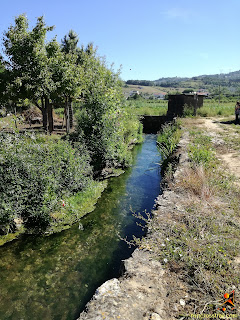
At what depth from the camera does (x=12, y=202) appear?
6.77 meters

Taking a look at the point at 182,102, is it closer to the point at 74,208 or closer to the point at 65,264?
the point at 74,208

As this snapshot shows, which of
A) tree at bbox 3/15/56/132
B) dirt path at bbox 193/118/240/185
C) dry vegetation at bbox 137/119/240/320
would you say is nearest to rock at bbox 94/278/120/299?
dry vegetation at bbox 137/119/240/320

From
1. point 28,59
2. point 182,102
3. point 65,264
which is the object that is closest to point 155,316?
point 65,264

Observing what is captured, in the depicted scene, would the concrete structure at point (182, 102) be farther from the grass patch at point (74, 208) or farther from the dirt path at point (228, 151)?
the grass patch at point (74, 208)

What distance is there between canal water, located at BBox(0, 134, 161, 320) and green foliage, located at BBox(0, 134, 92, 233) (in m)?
0.68

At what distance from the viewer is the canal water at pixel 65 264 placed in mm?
4914

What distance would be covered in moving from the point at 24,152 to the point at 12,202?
1.64 metres

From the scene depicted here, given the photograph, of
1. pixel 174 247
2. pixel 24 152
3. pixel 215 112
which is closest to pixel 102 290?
pixel 174 247

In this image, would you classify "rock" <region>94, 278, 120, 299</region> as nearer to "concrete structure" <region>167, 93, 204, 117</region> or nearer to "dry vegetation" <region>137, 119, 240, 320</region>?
"dry vegetation" <region>137, 119, 240, 320</region>

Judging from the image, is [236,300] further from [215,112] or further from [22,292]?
[215,112]

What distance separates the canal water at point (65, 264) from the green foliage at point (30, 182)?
0.68 metres

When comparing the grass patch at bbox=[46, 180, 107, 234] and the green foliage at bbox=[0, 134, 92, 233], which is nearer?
the green foliage at bbox=[0, 134, 92, 233]

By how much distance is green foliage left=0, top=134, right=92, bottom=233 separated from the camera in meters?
6.88

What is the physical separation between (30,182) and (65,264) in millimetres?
2509
